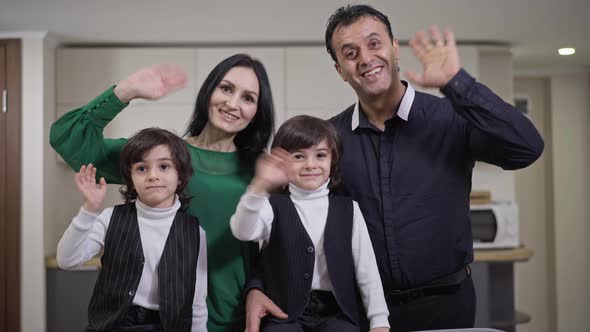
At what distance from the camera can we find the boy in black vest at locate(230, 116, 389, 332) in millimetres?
1320

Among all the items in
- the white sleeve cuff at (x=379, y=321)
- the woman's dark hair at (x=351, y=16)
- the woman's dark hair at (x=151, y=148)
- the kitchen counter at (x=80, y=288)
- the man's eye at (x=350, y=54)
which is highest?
the woman's dark hair at (x=351, y=16)

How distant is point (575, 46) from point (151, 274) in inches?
156

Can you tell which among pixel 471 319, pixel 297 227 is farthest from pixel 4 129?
pixel 471 319

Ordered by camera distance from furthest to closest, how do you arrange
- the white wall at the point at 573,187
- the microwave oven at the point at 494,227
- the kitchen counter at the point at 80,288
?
the white wall at the point at 573,187 < the microwave oven at the point at 494,227 < the kitchen counter at the point at 80,288

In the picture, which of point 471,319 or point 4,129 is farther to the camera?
point 4,129

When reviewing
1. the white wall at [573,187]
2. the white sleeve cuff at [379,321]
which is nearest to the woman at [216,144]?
the white sleeve cuff at [379,321]

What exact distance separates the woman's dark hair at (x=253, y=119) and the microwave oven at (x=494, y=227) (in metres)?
2.57

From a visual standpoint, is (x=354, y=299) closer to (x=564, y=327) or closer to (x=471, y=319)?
(x=471, y=319)

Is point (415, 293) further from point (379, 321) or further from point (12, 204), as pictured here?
point (12, 204)

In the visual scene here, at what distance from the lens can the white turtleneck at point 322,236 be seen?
4.29 feet

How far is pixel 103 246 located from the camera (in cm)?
132

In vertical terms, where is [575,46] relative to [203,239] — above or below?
above

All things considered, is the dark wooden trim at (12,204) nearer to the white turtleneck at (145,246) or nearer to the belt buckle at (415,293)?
the white turtleneck at (145,246)

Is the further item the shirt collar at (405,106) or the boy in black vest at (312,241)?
the shirt collar at (405,106)
